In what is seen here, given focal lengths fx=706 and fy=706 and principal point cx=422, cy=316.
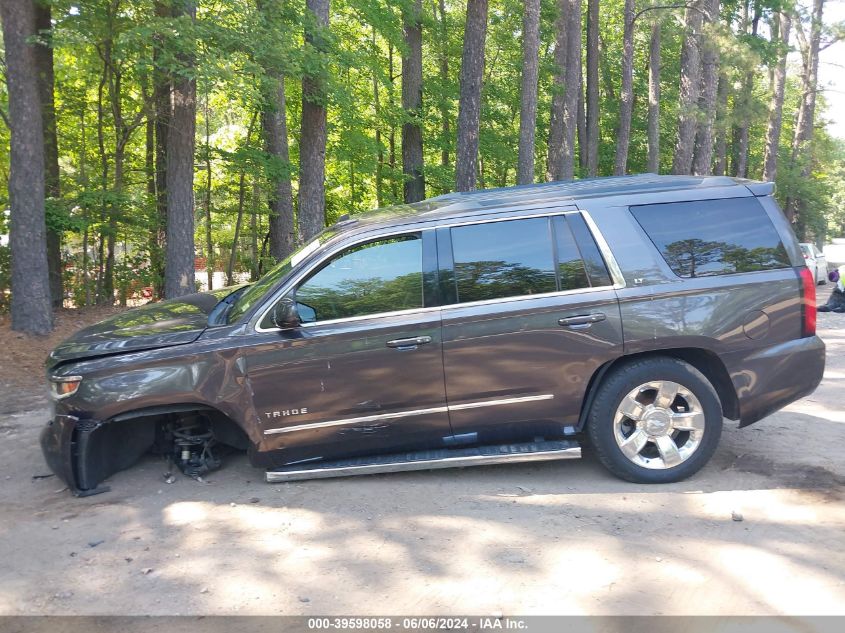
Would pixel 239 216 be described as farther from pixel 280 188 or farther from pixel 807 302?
pixel 807 302

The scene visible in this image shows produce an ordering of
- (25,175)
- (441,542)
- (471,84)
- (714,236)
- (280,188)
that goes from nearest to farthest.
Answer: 1. (441,542)
2. (714,236)
3. (25,175)
4. (471,84)
5. (280,188)

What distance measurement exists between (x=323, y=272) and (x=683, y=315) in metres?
2.47

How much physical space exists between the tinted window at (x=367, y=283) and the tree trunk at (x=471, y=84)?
9365 millimetres

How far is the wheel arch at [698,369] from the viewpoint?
4867 mm

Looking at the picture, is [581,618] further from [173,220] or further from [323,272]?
[173,220]

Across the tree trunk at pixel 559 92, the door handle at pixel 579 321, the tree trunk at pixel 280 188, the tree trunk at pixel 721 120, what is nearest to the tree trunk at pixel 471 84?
the tree trunk at pixel 280 188

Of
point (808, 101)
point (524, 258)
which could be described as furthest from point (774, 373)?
point (808, 101)

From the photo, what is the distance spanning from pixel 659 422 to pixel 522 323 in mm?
1170

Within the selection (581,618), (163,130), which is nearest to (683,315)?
(581,618)

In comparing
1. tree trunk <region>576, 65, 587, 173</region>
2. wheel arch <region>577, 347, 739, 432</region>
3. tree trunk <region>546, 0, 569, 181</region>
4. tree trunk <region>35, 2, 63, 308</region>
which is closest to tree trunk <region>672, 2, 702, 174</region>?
tree trunk <region>546, 0, 569, 181</region>

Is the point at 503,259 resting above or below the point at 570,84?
below

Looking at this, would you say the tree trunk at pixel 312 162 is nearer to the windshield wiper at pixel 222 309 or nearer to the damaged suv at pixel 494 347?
the windshield wiper at pixel 222 309

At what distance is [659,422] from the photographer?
15.8 ft

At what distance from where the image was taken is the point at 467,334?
4719mm
